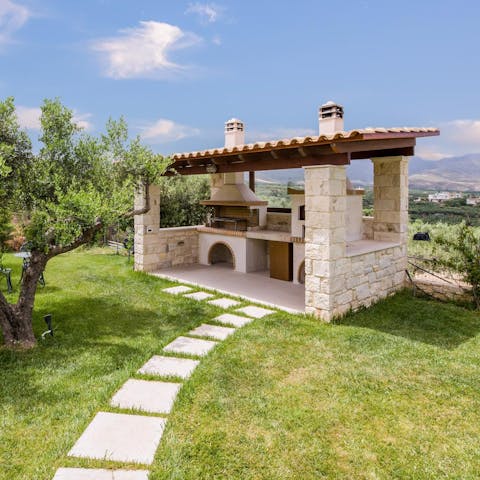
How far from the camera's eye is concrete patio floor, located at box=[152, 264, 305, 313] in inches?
333

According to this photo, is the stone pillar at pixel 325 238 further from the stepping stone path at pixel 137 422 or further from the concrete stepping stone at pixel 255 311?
the stepping stone path at pixel 137 422

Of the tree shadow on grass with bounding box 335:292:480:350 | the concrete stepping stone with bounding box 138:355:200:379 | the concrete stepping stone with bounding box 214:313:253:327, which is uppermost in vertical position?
the concrete stepping stone with bounding box 214:313:253:327

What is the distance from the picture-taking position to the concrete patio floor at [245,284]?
847cm

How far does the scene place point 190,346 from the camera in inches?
229

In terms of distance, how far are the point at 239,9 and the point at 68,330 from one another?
17819mm

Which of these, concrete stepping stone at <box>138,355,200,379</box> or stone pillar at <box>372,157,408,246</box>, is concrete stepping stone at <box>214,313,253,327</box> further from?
stone pillar at <box>372,157,408,246</box>

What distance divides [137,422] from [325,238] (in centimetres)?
459

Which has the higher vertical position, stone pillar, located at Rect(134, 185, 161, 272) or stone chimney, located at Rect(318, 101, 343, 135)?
stone chimney, located at Rect(318, 101, 343, 135)

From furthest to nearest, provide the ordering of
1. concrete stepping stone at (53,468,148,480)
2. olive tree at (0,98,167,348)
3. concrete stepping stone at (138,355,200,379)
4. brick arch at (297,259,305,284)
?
brick arch at (297,259,305,284), olive tree at (0,98,167,348), concrete stepping stone at (138,355,200,379), concrete stepping stone at (53,468,148,480)

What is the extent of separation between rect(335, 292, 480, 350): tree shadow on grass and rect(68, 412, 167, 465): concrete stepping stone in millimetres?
4420

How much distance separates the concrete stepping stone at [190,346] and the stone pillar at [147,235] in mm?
5553

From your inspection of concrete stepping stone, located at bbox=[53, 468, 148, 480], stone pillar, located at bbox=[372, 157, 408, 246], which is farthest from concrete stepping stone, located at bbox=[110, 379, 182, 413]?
stone pillar, located at bbox=[372, 157, 408, 246]

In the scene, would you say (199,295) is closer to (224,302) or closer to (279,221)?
(224,302)

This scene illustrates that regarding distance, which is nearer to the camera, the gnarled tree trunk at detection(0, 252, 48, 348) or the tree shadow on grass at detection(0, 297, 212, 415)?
the tree shadow on grass at detection(0, 297, 212, 415)
